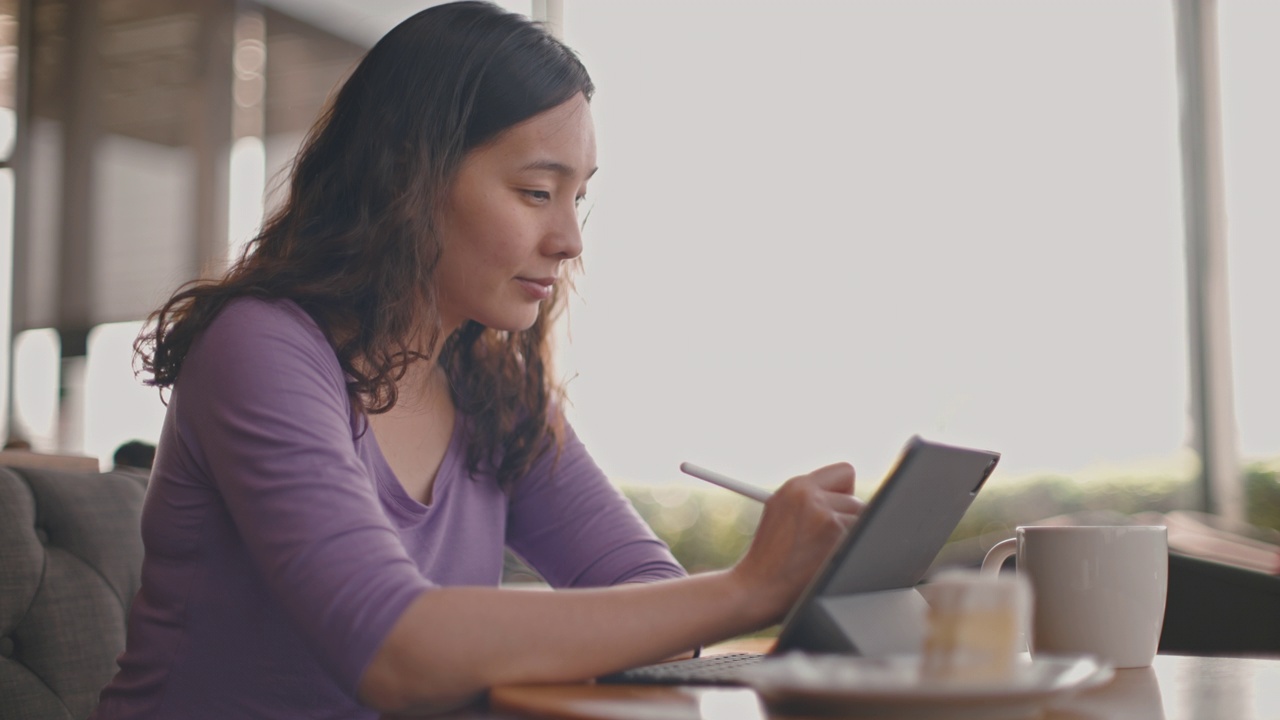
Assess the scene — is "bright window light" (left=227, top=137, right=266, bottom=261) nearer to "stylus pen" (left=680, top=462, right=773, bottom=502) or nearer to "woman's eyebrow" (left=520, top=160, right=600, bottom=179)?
"woman's eyebrow" (left=520, top=160, right=600, bottom=179)

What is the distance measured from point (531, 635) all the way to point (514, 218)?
510 millimetres

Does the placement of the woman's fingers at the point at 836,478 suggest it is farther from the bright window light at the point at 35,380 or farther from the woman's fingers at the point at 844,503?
the bright window light at the point at 35,380

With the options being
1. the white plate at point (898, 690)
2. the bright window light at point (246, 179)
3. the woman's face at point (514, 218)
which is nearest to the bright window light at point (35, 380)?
the bright window light at point (246, 179)

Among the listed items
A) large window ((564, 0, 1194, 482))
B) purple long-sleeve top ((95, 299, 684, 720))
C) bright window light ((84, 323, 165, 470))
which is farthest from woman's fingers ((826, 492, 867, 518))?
bright window light ((84, 323, 165, 470))

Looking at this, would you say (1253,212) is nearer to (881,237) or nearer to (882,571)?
(881,237)

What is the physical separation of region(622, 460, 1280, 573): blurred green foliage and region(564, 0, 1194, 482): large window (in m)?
0.08

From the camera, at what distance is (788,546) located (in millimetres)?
846

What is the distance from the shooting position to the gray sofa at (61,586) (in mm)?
1226

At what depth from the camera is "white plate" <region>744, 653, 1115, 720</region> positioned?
1.90 ft

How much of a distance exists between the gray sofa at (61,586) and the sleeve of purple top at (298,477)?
355mm

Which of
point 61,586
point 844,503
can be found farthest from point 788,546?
point 61,586

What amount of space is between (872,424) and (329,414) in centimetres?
391

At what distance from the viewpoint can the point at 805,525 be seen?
843 mm

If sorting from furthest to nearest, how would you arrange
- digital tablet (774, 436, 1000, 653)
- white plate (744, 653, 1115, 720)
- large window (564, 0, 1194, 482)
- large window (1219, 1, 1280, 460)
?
large window (564, 0, 1194, 482)
large window (1219, 1, 1280, 460)
digital tablet (774, 436, 1000, 653)
white plate (744, 653, 1115, 720)
